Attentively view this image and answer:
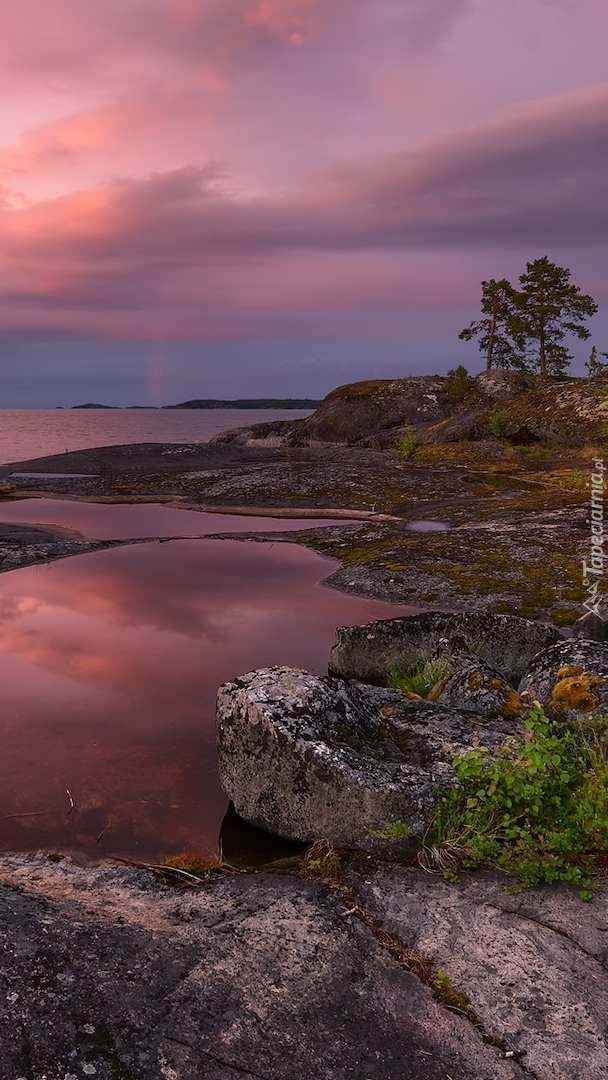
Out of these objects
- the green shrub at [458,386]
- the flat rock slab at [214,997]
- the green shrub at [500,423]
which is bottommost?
the flat rock slab at [214,997]

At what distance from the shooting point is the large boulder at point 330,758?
7.20m

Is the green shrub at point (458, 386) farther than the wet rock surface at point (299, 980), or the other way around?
the green shrub at point (458, 386)

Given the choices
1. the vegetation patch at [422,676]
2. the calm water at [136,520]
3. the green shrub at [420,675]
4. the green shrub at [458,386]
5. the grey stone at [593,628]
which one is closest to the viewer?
the vegetation patch at [422,676]

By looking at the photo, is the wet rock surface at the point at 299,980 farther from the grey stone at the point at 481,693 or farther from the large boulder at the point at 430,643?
the large boulder at the point at 430,643

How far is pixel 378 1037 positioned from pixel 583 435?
43322mm

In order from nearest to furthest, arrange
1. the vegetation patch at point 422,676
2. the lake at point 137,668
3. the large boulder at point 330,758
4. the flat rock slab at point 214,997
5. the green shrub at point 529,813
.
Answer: the flat rock slab at point 214,997 → the green shrub at point 529,813 → the large boulder at point 330,758 → the lake at point 137,668 → the vegetation patch at point 422,676

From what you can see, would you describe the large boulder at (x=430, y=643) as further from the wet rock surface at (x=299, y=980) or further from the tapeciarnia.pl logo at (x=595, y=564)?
the wet rock surface at (x=299, y=980)

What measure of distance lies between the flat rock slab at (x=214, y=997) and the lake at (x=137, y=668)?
1.76m

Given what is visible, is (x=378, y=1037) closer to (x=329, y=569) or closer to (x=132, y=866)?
(x=132, y=866)

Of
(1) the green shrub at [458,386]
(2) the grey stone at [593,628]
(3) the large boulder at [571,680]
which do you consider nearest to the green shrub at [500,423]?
(1) the green shrub at [458,386]

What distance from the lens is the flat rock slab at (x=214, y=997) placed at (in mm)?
4367

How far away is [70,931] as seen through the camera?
5.50 meters

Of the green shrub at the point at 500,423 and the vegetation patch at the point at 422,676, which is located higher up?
the green shrub at the point at 500,423

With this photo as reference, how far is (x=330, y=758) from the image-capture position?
7.46m
